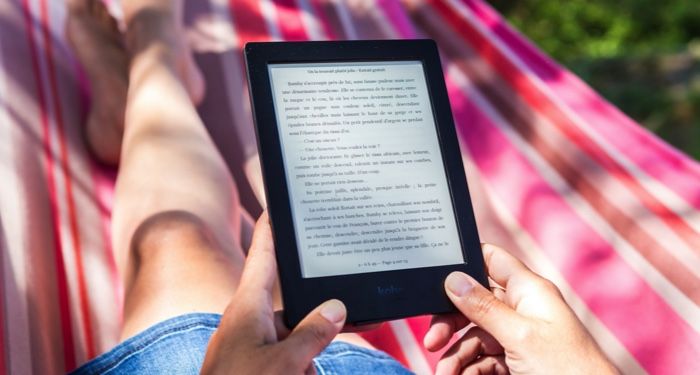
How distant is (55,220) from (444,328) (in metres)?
0.76

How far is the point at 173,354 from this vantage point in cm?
90

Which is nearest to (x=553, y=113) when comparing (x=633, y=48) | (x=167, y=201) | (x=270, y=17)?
(x=270, y=17)

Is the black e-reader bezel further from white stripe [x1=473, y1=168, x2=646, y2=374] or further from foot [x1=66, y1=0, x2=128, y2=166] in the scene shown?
foot [x1=66, y1=0, x2=128, y2=166]

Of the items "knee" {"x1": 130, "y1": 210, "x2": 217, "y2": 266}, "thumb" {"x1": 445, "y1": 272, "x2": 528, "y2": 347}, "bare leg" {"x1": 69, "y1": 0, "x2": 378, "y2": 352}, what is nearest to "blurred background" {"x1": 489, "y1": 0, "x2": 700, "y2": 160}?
"bare leg" {"x1": 69, "y1": 0, "x2": 378, "y2": 352}

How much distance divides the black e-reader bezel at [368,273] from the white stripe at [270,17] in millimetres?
938

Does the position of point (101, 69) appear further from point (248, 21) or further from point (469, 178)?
point (469, 178)

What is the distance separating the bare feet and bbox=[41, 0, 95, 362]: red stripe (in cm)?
5

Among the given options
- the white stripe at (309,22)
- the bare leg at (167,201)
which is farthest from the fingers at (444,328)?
the white stripe at (309,22)

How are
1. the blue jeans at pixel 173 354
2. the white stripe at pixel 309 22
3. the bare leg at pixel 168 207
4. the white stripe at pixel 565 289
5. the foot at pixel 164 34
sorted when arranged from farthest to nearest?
the white stripe at pixel 309 22
the foot at pixel 164 34
the white stripe at pixel 565 289
the bare leg at pixel 168 207
the blue jeans at pixel 173 354

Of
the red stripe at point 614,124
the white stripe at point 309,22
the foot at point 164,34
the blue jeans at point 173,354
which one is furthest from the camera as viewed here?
the white stripe at point 309,22

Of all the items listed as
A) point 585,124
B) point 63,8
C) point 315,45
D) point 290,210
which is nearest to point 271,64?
point 315,45

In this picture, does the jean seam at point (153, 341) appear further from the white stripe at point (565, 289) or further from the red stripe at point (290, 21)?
the red stripe at point (290, 21)

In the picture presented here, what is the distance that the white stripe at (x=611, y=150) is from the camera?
1322 mm

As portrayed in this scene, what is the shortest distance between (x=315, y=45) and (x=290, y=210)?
187 mm
